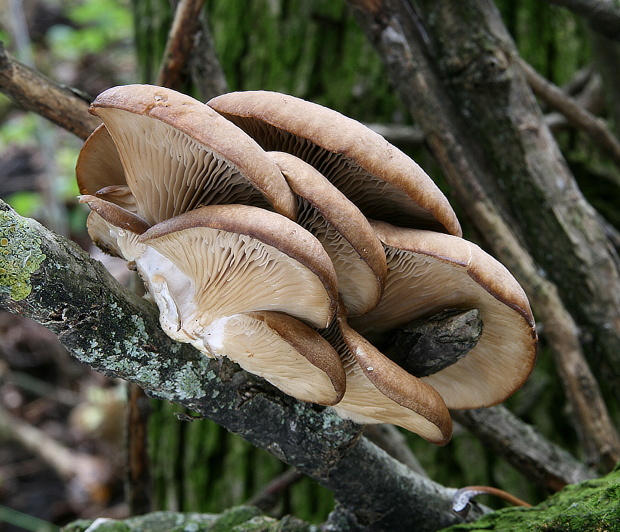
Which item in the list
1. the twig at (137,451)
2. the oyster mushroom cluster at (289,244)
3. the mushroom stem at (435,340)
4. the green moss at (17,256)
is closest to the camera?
the green moss at (17,256)

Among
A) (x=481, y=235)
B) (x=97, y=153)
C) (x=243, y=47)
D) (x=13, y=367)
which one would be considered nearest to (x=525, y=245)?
(x=481, y=235)

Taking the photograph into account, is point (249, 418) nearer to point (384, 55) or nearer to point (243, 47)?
point (384, 55)

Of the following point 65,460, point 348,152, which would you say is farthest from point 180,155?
point 65,460

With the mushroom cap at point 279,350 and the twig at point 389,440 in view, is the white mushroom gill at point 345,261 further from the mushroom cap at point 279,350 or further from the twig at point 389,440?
the twig at point 389,440

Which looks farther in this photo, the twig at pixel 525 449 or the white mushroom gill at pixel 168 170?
the twig at pixel 525 449

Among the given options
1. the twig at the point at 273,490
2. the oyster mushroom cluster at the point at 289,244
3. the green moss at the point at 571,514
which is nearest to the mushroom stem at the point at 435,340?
the oyster mushroom cluster at the point at 289,244

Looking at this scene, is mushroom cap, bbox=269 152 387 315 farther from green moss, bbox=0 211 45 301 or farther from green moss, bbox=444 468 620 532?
green moss, bbox=444 468 620 532

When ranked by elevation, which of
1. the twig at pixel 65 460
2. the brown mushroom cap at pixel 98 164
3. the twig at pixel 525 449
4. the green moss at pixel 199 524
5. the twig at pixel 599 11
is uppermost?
the twig at pixel 599 11

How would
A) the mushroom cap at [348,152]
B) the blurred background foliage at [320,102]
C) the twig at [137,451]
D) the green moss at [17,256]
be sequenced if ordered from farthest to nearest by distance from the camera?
the blurred background foliage at [320,102] → the twig at [137,451] → the mushroom cap at [348,152] → the green moss at [17,256]
